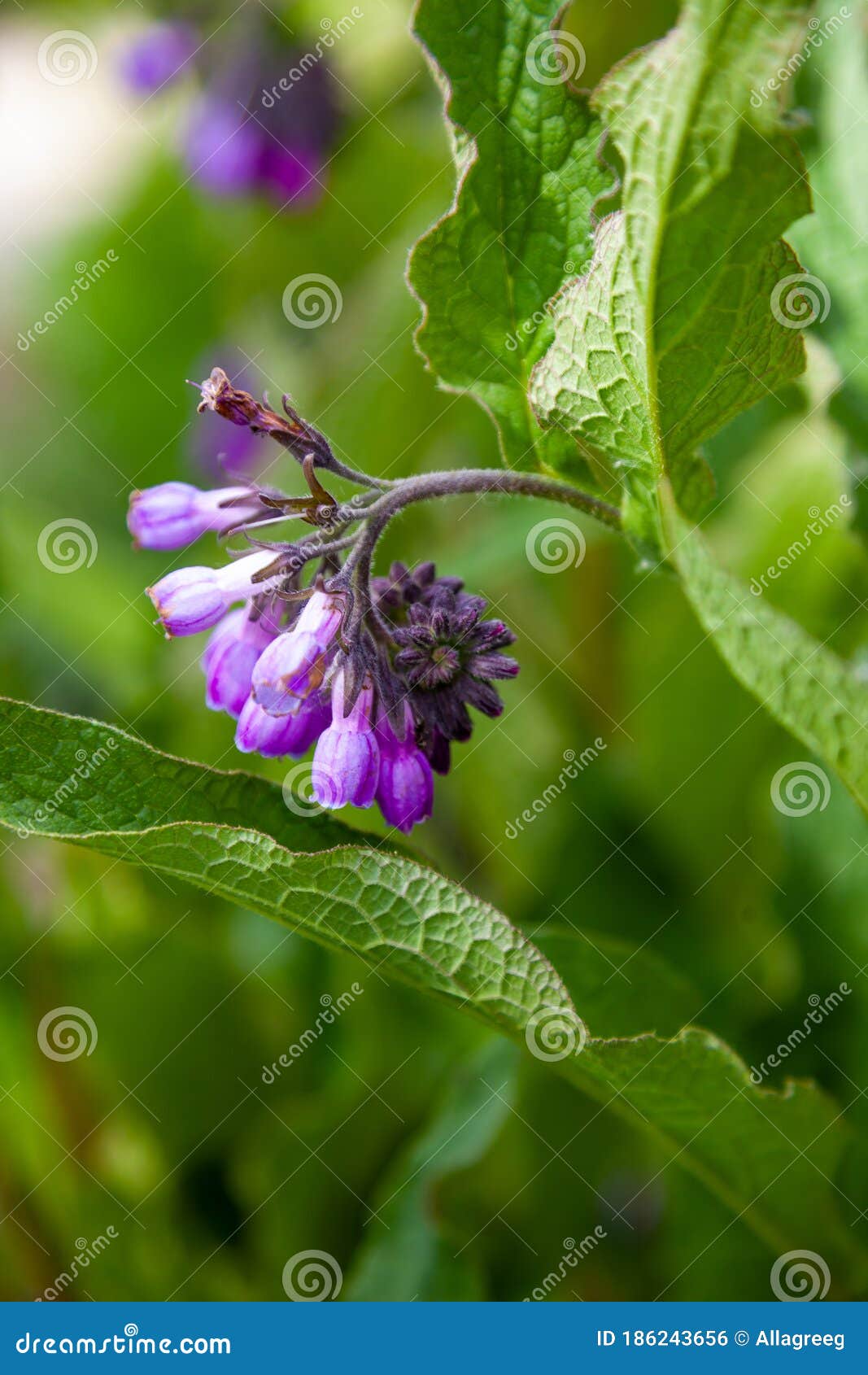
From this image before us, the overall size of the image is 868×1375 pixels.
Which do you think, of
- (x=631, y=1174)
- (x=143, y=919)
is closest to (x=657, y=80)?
(x=143, y=919)

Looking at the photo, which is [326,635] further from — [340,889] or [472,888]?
[472,888]

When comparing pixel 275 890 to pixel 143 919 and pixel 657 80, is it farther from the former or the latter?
pixel 143 919

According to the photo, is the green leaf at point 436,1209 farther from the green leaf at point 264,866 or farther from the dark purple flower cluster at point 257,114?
the dark purple flower cluster at point 257,114

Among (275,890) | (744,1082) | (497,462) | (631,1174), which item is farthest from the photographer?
(497,462)

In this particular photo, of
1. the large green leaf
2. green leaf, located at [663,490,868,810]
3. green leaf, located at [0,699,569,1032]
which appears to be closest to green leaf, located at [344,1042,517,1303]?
the large green leaf

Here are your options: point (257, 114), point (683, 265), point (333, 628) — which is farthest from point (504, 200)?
point (257, 114)

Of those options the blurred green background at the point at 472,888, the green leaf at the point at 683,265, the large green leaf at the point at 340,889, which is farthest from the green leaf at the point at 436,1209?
the green leaf at the point at 683,265
